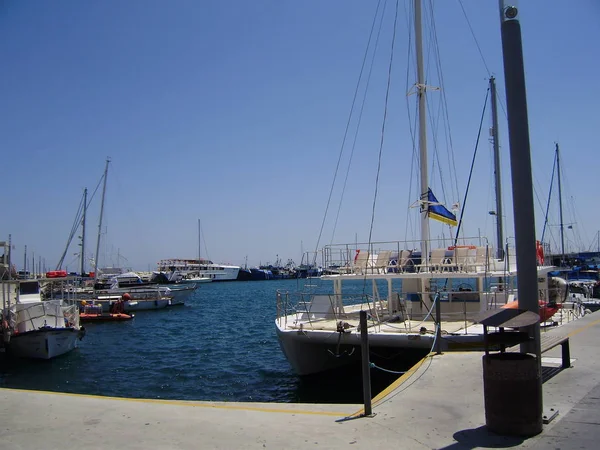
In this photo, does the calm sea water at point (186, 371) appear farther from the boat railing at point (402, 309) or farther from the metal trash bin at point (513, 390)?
the metal trash bin at point (513, 390)

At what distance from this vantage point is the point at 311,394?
Answer: 14188 millimetres

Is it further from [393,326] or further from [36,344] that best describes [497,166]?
[36,344]

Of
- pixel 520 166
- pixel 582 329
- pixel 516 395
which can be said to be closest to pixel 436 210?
pixel 582 329

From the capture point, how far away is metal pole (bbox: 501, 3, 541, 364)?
20.9 ft

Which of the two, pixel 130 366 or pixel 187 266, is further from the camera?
pixel 187 266

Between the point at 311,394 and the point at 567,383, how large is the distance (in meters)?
7.46

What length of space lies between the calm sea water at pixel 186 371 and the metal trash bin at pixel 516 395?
24.8 ft

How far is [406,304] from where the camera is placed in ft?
51.3

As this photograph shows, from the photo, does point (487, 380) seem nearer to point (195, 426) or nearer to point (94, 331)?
point (195, 426)

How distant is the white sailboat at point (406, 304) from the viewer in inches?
508

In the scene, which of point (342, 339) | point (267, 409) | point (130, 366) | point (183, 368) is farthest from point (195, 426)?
point (130, 366)

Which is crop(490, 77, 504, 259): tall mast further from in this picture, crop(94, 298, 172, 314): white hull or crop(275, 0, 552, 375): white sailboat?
crop(94, 298, 172, 314): white hull

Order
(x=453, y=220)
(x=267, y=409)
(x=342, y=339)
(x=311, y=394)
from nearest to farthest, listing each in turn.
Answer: (x=267, y=409) < (x=342, y=339) < (x=311, y=394) < (x=453, y=220)

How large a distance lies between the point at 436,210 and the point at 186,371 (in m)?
10.2
